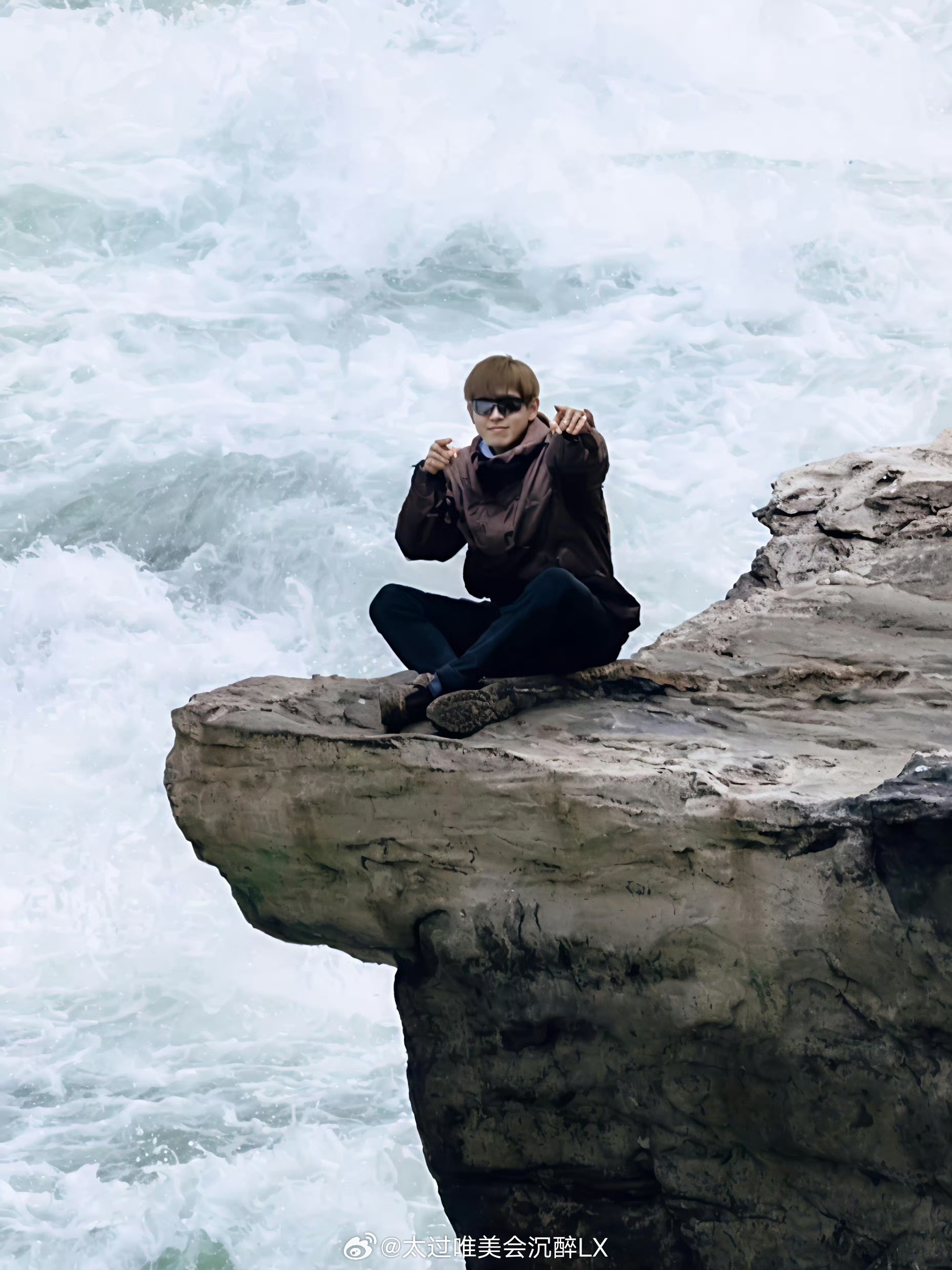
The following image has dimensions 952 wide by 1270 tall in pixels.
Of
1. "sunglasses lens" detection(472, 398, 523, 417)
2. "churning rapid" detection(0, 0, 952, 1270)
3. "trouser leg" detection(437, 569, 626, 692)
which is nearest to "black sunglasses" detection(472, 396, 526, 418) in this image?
"sunglasses lens" detection(472, 398, 523, 417)

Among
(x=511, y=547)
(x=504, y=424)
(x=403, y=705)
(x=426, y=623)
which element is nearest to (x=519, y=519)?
(x=511, y=547)

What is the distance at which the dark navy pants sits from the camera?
2725 millimetres

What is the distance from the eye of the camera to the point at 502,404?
2801 mm

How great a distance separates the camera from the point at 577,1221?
267cm

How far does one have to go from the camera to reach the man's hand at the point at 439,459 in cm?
283

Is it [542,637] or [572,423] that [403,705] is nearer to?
[542,637]

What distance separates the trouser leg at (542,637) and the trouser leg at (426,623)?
0.05 metres

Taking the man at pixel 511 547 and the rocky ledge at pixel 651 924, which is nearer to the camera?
the rocky ledge at pixel 651 924

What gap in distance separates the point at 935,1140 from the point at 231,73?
994 centimetres

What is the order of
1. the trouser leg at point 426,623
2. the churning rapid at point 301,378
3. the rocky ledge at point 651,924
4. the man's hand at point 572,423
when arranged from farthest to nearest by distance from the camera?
the churning rapid at point 301,378, the trouser leg at point 426,623, the man's hand at point 572,423, the rocky ledge at point 651,924

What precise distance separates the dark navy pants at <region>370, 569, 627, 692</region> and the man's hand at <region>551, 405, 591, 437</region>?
0.26 m

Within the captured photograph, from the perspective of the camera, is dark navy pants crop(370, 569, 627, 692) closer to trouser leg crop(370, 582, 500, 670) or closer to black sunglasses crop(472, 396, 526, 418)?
trouser leg crop(370, 582, 500, 670)

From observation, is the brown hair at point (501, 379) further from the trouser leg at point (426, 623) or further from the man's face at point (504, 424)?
the trouser leg at point (426, 623)

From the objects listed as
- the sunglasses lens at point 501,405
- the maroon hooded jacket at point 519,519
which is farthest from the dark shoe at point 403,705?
the sunglasses lens at point 501,405
